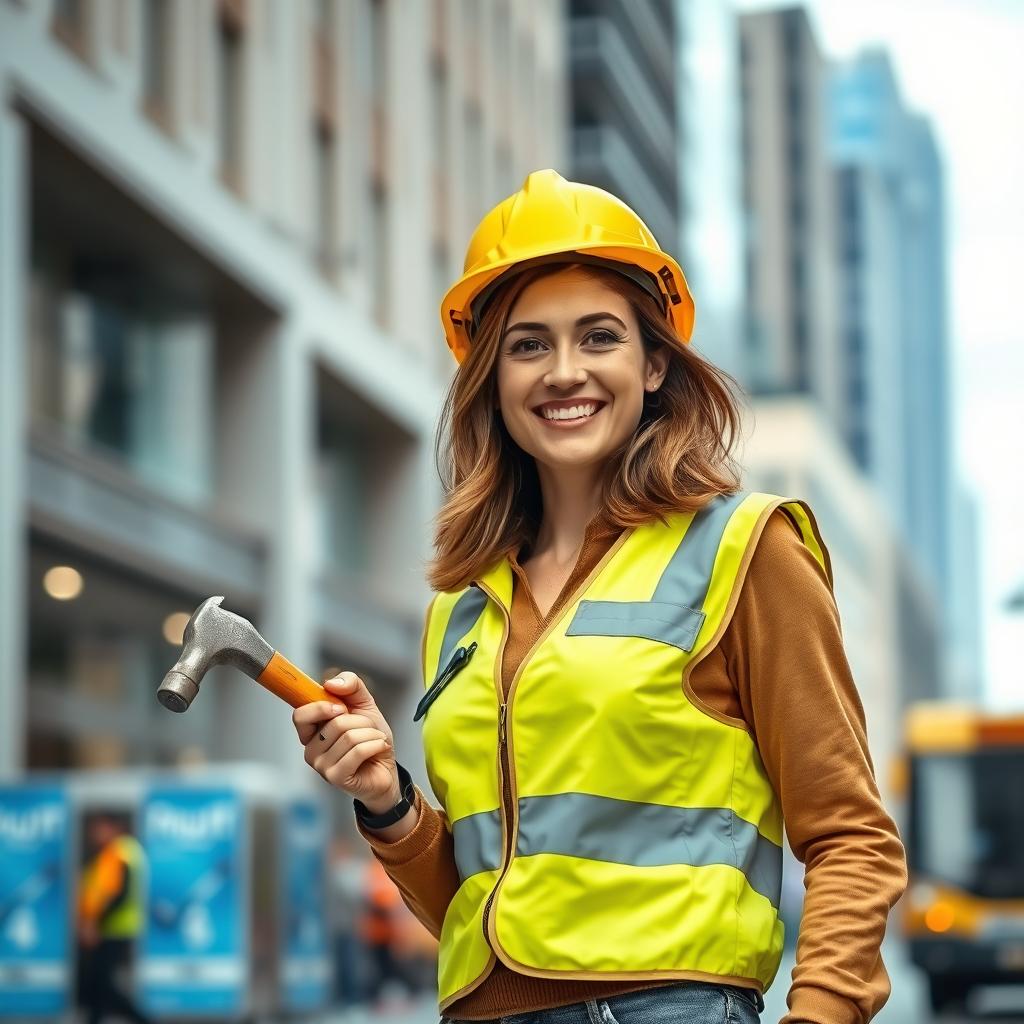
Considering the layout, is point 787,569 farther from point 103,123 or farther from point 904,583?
point 904,583

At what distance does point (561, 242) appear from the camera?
2.81 m

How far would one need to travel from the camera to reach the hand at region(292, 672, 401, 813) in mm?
2678

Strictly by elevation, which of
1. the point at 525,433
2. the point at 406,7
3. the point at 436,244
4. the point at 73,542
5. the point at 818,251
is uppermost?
the point at 818,251

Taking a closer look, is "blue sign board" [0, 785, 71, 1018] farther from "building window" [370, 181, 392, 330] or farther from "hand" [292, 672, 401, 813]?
"building window" [370, 181, 392, 330]

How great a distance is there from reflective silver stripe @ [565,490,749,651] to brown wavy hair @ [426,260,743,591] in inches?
3.3

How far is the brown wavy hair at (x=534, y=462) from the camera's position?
9.16 ft

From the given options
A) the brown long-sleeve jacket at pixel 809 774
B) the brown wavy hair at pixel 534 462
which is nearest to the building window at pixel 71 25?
the brown wavy hair at pixel 534 462

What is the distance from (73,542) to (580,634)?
18013mm

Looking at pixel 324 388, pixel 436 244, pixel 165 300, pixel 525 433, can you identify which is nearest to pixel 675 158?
pixel 436 244

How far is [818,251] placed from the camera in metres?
132

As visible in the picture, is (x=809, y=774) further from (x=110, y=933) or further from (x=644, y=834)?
(x=110, y=933)

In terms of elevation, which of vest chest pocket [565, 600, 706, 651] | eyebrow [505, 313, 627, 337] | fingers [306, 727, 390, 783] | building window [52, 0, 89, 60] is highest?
building window [52, 0, 89, 60]

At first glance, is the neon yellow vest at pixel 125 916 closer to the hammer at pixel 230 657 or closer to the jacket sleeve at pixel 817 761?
the hammer at pixel 230 657

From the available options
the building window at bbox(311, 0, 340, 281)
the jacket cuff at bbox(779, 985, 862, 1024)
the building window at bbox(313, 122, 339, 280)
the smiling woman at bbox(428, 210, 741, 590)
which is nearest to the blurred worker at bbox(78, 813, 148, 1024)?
the smiling woman at bbox(428, 210, 741, 590)
